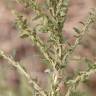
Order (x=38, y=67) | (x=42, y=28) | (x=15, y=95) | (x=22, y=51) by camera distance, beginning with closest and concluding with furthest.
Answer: (x=42, y=28) < (x=15, y=95) < (x=38, y=67) < (x=22, y=51)

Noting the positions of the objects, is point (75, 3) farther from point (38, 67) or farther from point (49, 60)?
point (49, 60)

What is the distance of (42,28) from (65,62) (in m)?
0.12

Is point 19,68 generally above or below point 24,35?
below

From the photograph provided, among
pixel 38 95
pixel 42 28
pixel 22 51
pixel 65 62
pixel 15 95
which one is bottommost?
pixel 22 51

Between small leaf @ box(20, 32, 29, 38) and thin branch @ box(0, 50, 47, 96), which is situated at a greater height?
small leaf @ box(20, 32, 29, 38)

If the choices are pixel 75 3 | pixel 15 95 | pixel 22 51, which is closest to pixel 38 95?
pixel 15 95

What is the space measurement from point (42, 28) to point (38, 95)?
22 cm

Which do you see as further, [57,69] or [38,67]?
[38,67]

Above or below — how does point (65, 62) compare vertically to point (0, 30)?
above

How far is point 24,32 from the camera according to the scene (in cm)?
146

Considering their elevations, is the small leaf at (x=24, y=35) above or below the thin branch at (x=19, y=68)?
above

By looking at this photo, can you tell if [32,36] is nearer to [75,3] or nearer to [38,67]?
[38,67]

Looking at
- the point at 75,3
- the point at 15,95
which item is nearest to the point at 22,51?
the point at 75,3

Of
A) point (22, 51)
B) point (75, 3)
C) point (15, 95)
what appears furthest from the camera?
point (75, 3)
